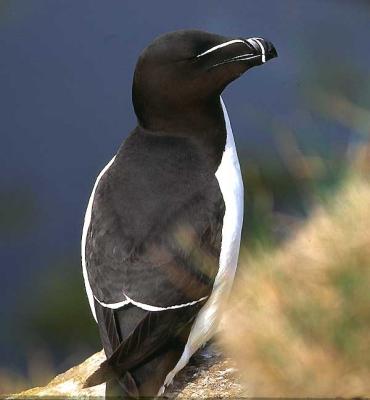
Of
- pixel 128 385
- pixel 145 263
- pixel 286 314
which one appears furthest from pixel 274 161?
pixel 286 314

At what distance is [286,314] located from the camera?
2781 mm

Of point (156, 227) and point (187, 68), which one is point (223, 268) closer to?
point (156, 227)

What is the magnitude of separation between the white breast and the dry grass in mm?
794

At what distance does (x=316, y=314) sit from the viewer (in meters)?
2.69

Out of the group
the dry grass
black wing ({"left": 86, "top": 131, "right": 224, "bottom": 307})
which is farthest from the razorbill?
the dry grass

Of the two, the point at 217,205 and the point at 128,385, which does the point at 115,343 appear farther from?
the point at 217,205

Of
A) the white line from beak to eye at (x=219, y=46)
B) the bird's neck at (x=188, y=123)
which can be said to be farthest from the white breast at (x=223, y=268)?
the white line from beak to eye at (x=219, y=46)

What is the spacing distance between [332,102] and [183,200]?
2.17 feet

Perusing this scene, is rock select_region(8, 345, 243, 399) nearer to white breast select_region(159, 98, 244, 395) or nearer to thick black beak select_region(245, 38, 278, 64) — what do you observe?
white breast select_region(159, 98, 244, 395)

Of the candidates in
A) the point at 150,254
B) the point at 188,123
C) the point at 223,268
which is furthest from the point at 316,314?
the point at 188,123

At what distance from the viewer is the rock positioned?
3.59m

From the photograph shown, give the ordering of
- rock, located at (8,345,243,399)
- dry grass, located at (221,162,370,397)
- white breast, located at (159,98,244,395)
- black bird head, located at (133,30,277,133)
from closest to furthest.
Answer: dry grass, located at (221,162,370,397), rock, located at (8,345,243,399), white breast, located at (159,98,244,395), black bird head, located at (133,30,277,133)

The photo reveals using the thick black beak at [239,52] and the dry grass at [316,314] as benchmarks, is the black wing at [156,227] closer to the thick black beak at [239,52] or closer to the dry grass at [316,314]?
the thick black beak at [239,52]

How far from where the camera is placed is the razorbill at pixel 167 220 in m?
3.49
